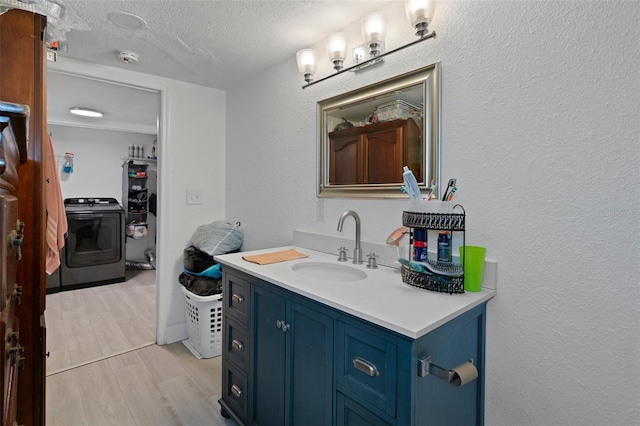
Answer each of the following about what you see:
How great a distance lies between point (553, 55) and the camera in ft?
3.47

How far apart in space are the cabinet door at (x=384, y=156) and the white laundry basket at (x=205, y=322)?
1.41 metres

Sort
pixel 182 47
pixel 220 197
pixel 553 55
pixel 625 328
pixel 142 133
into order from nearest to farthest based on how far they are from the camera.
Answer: pixel 625 328, pixel 553 55, pixel 182 47, pixel 220 197, pixel 142 133

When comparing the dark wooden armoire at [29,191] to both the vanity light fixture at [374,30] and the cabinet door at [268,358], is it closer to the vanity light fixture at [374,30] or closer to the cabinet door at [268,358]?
the cabinet door at [268,358]

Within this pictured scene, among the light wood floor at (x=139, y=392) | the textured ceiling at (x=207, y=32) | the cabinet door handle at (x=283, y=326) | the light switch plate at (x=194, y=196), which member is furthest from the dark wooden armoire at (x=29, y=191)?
the light switch plate at (x=194, y=196)

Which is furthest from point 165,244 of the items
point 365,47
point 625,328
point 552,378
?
point 625,328

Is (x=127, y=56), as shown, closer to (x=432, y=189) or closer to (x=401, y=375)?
(x=432, y=189)

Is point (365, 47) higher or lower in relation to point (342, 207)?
higher

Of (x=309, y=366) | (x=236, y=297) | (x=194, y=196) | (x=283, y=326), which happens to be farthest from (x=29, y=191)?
(x=194, y=196)

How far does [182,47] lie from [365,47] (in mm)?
1120

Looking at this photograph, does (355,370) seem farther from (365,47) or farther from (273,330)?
(365,47)

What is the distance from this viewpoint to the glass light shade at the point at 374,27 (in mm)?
1451

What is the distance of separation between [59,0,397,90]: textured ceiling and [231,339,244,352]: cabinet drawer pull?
1.62m

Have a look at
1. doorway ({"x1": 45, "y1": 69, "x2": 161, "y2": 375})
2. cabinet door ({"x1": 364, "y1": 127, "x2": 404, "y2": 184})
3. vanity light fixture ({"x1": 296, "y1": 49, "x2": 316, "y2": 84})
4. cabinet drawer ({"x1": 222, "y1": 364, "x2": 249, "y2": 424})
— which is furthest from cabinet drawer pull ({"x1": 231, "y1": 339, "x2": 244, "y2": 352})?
vanity light fixture ({"x1": 296, "y1": 49, "x2": 316, "y2": 84})

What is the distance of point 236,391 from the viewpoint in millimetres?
1630
